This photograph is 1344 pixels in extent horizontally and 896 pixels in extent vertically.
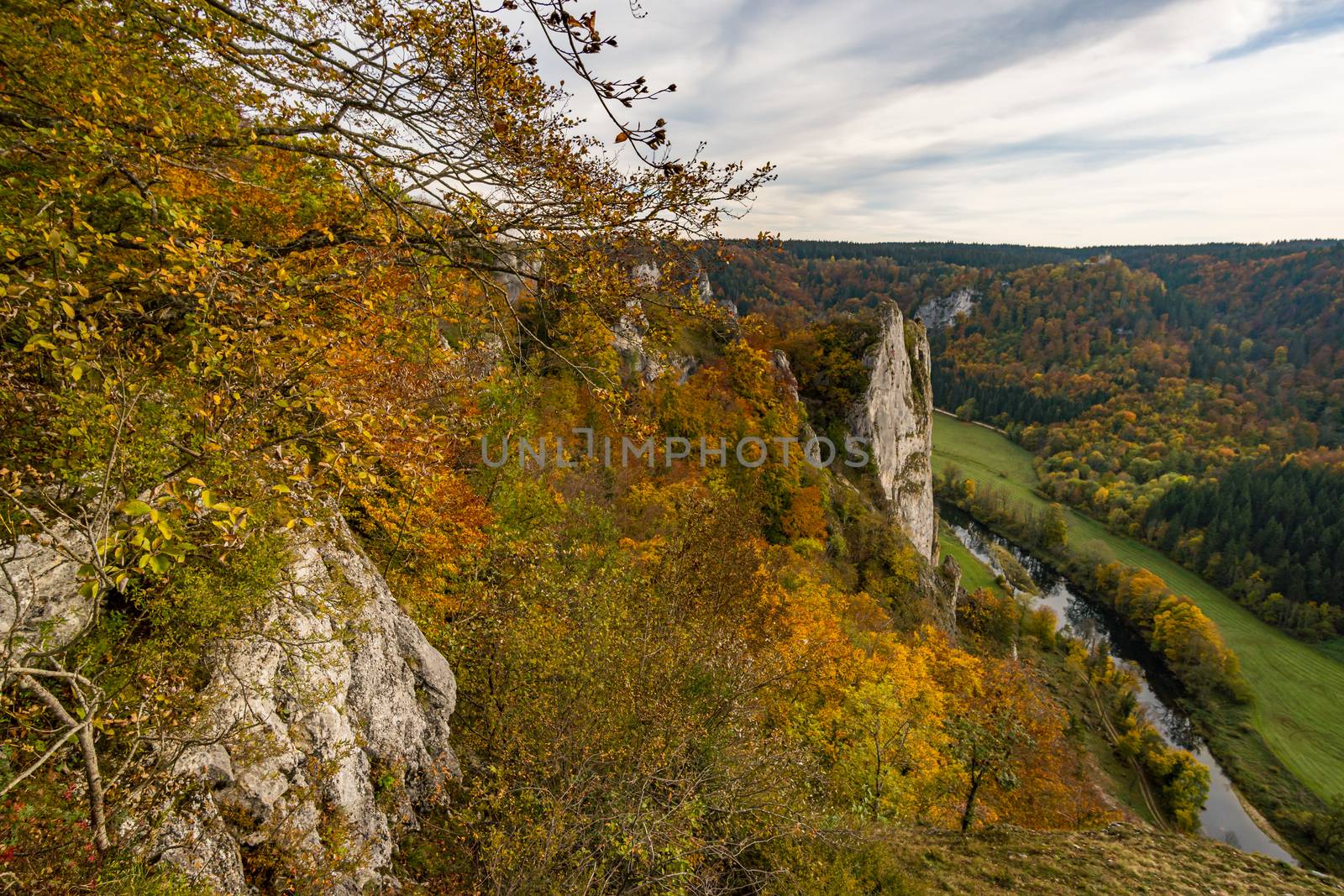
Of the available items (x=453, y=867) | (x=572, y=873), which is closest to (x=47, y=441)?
(x=453, y=867)

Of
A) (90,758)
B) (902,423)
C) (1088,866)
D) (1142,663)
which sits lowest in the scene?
(1142,663)

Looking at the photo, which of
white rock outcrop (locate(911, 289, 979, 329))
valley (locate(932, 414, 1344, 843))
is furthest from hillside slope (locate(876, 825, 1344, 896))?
white rock outcrop (locate(911, 289, 979, 329))

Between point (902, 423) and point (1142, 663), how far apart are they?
48.5 metres

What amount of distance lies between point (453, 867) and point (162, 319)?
6.84 meters

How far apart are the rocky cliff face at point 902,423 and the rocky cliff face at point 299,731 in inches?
1351

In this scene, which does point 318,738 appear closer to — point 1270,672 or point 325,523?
point 325,523

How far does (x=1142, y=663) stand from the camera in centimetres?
6316

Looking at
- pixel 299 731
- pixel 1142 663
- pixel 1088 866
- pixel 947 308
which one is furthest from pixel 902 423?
pixel 947 308

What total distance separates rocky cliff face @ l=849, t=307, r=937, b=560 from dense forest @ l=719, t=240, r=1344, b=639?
565cm

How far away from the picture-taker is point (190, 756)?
434 cm

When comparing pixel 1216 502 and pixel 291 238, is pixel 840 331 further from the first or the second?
pixel 1216 502

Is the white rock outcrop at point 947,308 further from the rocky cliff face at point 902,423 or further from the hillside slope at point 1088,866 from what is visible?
the hillside slope at point 1088,866

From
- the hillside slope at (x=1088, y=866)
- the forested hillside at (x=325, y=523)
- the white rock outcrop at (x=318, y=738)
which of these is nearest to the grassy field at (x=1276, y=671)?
the hillside slope at (x=1088, y=866)

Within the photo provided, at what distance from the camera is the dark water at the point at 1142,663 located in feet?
133
